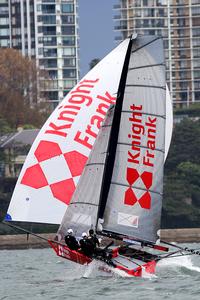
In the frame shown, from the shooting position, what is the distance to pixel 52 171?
29.5 metres

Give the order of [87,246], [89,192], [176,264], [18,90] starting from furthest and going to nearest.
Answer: [18,90] < [176,264] < [89,192] < [87,246]

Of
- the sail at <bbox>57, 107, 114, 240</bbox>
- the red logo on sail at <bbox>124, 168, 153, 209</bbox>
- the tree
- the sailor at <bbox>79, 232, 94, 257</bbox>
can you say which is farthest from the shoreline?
the tree

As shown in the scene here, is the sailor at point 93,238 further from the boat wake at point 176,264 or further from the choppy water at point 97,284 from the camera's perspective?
the boat wake at point 176,264

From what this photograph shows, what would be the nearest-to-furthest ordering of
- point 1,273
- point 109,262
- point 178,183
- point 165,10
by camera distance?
point 109,262 → point 1,273 → point 178,183 → point 165,10

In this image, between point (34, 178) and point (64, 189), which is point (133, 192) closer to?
point (64, 189)

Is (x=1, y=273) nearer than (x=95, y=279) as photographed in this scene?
No

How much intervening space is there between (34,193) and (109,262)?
2072mm

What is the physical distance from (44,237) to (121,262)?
27.1 meters

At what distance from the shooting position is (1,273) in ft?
113

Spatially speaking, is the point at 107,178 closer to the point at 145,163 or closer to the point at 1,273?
the point at 145,163

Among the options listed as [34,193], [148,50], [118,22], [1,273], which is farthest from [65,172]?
[118,22]

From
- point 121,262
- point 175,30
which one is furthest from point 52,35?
point 121,262

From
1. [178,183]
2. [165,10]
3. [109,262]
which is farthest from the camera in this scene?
[165,10]

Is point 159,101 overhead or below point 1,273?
overhead
